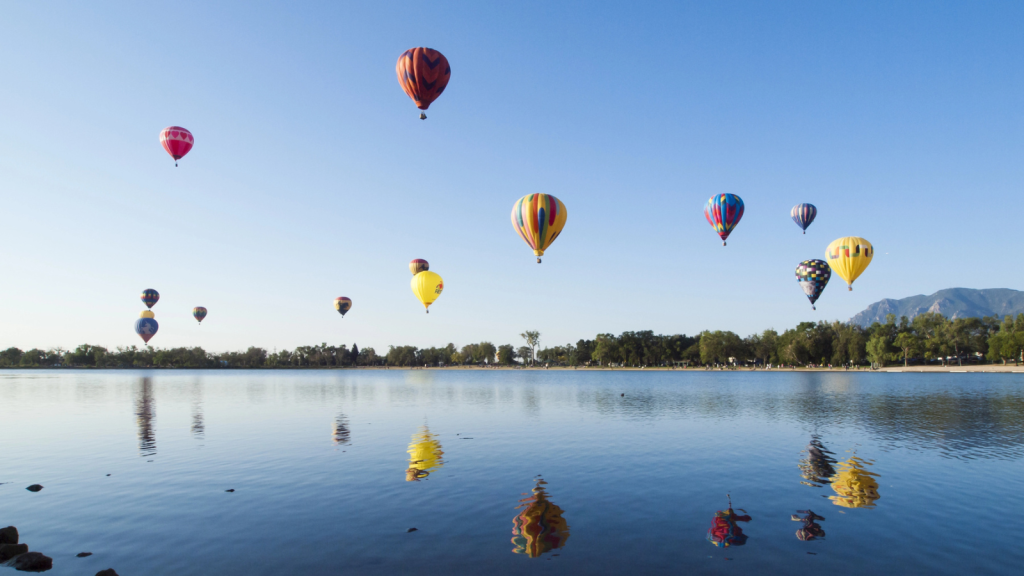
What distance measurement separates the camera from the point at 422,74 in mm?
38719

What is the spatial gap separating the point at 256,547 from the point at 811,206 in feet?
237

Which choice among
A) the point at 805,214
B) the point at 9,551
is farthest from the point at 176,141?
the point at 805,214

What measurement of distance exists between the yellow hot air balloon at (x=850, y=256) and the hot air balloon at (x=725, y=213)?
18.3 meters

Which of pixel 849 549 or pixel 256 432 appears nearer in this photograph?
pixel 849 549

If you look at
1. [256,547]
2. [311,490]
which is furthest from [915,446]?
[256,547]

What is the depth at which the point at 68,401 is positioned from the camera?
56.0 metres

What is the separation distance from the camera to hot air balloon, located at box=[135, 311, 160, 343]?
371ft

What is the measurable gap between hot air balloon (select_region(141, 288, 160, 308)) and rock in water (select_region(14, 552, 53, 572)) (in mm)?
118525

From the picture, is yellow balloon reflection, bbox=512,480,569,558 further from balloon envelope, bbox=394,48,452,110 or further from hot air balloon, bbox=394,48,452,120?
balloon envelope, bbox=394,48,452,110

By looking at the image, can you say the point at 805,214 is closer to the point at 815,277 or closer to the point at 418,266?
the point at 815,277

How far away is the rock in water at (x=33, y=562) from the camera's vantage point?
1188cm

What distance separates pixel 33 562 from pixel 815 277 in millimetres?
73921

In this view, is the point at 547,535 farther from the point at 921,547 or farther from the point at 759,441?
the point at 759,441

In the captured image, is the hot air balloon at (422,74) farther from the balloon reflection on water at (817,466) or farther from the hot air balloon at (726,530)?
the hot air balloon at (726,530)
